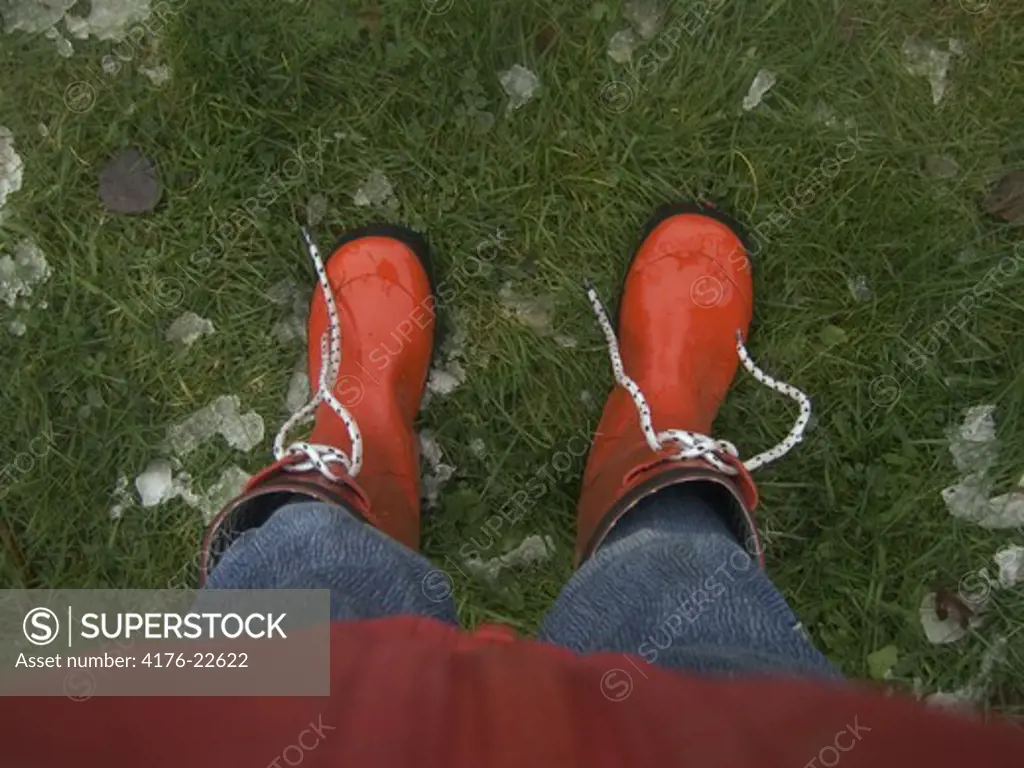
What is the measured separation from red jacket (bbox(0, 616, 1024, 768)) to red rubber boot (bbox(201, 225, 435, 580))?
2.35 feet

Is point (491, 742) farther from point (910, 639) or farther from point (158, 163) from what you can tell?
point (158, 163)

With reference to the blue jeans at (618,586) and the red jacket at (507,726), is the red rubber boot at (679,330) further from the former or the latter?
the red jacket at (507,726)

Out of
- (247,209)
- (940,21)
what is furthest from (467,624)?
(940,21)

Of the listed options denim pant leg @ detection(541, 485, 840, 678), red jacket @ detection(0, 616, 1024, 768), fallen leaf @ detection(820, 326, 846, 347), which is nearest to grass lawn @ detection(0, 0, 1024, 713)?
fallen leaf @ detection(820, 326, 846, 347)

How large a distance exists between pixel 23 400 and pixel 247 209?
0.54 meters

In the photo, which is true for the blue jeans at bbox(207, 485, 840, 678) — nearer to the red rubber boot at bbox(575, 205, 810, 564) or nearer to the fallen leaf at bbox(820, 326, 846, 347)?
the red rubber boot at bbox(575, 205, 810, 564)

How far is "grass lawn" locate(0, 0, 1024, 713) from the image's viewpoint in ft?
5.27

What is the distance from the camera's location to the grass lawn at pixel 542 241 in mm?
1605

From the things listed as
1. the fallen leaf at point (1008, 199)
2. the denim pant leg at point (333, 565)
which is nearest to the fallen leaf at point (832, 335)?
the fallen leaf at point (1008, 199)

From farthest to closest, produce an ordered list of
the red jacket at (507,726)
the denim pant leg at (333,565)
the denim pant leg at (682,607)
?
the denim pant leg at (333,565)
the denim pant leg at (682,607)
the red jacket at (507,726)

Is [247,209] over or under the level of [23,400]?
over

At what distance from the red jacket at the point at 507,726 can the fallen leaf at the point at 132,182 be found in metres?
1.09

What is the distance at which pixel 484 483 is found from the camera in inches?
65.0

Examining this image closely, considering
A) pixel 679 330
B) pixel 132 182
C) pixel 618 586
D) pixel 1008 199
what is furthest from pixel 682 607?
pixel 132 182
